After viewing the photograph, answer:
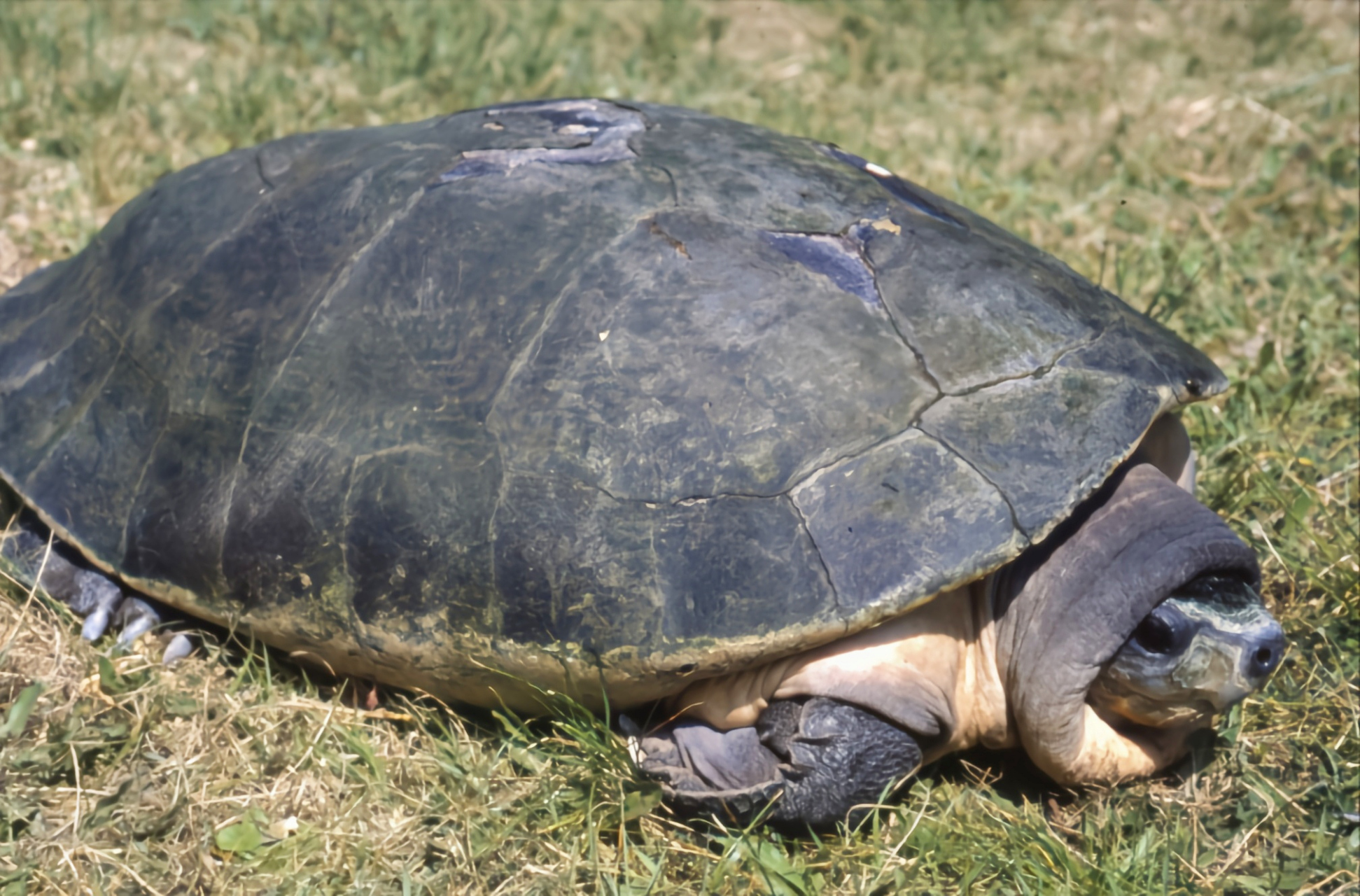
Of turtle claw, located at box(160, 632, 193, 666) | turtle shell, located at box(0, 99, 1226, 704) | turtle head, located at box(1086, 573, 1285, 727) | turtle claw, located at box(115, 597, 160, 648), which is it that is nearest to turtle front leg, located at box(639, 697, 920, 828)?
turtle shell, located at box(0, 99, 1226, 704)

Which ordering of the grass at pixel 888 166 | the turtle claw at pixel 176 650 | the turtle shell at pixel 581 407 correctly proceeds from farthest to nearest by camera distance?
the turtle claw at pixel 176 650
the grass at pixel 888 166
the turtle shell at pixel 581 407

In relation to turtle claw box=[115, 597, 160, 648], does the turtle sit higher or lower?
higher

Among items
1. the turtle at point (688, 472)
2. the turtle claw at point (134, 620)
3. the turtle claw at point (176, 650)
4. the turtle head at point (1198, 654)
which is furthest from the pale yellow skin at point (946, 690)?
the turtle claw at point (134, 620)

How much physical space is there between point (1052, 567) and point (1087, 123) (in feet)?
11.7

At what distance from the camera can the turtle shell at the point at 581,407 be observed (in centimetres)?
238

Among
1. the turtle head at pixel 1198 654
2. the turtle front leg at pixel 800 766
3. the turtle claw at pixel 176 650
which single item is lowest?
the turtle claw at pixel 176 650

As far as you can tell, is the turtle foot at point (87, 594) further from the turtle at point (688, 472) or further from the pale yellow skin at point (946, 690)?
the pale yellow skin at point (946, 690)

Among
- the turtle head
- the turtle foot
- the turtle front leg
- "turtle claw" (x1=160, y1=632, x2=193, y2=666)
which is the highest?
the turtle head

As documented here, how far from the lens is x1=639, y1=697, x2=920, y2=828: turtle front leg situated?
2.44m

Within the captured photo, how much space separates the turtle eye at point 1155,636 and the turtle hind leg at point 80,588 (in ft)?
7.74

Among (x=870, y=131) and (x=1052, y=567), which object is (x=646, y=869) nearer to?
(x=1052, y=567)

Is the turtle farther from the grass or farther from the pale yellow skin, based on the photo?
the grass

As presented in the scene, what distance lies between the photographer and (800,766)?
96.4 inches

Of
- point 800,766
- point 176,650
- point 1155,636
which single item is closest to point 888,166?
point 1155,636
